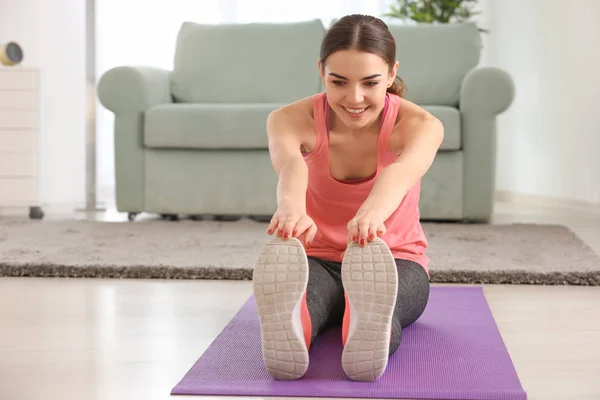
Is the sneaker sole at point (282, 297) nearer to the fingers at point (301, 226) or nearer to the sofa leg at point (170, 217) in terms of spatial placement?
the fingers at point (301, 226)

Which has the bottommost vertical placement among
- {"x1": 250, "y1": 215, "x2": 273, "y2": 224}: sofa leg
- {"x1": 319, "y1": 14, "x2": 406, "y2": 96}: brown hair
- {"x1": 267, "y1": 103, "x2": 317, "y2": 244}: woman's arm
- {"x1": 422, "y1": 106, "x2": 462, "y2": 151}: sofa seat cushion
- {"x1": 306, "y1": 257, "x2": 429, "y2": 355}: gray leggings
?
{"x1": 250, "y1": 215, "x2": 273, "y2": 224}: sofa leg

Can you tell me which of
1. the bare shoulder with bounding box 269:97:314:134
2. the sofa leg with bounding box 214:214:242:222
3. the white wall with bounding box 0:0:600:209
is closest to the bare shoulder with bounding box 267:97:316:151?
the bare shoulder with bounding box 269:97:314:134

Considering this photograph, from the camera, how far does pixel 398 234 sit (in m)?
1.50

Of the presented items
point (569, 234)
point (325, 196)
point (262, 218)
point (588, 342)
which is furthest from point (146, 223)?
point (588, 342)

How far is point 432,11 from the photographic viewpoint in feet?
14.1

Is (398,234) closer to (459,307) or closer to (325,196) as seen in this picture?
(325,196)

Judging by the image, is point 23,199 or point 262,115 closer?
point 262,115

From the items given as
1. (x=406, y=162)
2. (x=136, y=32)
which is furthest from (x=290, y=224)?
(x=136, y=32)

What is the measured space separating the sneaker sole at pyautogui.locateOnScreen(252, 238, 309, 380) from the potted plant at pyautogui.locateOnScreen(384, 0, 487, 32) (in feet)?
11.0

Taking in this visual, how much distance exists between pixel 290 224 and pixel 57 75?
3750 mm

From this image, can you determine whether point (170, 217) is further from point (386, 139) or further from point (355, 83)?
point (355, 83)

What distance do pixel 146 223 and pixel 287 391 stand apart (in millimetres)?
2102

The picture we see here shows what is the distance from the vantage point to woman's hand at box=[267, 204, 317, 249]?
3.83ft

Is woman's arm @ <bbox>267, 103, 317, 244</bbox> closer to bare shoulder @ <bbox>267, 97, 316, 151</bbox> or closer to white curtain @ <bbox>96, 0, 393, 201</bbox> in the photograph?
bare shoulder @ <bbox>267, 97, 316, 151</bbox>
